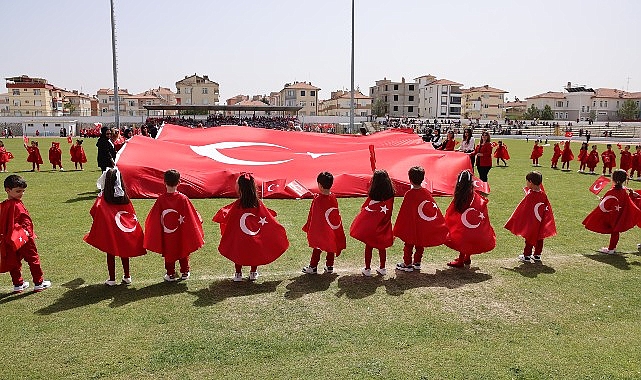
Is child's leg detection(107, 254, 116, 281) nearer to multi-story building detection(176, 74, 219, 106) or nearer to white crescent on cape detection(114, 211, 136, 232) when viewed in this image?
white crescent on cape detection(114, 211, 136, 232)

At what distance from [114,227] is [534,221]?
18.4 feet

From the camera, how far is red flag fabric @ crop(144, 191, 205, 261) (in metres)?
5.86

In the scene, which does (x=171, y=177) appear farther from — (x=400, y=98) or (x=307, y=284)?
(x=400, y=98)

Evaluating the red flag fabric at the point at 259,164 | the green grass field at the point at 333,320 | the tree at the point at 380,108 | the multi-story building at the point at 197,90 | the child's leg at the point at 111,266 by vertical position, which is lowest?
the green grass field at the point at 333,320

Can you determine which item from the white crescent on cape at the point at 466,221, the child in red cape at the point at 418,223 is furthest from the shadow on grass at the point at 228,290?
the white crescent on cape at the point at 466,221

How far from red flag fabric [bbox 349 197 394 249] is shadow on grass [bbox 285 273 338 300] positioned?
64cm

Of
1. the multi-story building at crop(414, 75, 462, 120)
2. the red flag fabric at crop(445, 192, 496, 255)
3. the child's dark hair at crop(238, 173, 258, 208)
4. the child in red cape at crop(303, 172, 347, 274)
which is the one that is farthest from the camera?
the multi-story building at crop(414, 75, 462, 120)

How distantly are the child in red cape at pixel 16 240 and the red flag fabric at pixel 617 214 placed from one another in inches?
304

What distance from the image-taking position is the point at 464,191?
260 inches

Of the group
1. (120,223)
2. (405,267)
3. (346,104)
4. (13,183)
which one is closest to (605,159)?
(405,267)

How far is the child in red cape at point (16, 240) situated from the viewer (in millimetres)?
5367

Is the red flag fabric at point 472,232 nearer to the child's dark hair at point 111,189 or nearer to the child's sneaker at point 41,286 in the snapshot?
the child's dark hair at point 111,189

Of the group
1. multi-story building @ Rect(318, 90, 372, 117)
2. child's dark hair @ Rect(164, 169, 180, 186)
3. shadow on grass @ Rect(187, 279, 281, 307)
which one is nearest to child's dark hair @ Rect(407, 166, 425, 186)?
shadow on grass @ Rect(187, 279, 281, 307)

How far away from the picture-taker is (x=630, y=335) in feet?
15.0
